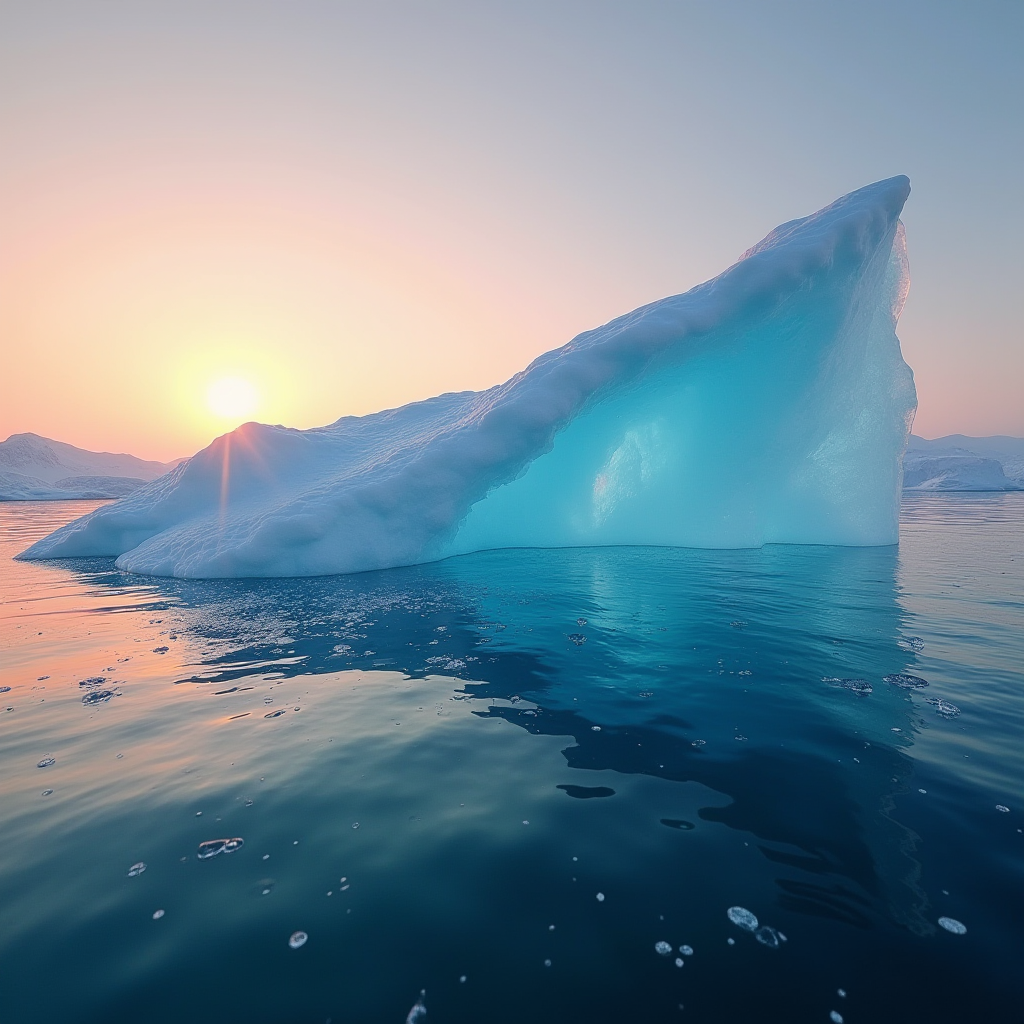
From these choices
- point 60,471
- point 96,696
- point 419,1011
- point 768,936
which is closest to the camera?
point 419,1011

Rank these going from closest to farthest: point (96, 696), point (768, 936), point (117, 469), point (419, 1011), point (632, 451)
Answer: point (419, 1011)
point (768, 936)
point (96, 696)
point (632, 451)
point (117, 469)

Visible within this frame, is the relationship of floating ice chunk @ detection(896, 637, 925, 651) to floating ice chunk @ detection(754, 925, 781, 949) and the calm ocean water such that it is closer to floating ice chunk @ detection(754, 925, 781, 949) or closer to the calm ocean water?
the calm ocean water

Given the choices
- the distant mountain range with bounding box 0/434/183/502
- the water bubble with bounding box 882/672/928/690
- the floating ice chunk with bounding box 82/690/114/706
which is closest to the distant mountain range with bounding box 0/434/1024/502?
the distant mountain range with bounding box 0/434/183/502

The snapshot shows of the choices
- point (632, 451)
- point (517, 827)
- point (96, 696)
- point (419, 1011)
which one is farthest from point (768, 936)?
point (632, 451)

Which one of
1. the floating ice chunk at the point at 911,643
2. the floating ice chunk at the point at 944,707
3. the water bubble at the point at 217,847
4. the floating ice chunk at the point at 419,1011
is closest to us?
the floating ice chunk at the point at 419,1011


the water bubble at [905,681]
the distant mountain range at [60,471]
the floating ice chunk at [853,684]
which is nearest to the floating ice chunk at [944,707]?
the water bubble at [905,681]

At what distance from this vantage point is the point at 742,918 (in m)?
2.38

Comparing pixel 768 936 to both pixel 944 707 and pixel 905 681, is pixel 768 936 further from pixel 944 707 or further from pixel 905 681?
pixel 905 681

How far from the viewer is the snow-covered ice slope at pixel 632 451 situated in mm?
11734

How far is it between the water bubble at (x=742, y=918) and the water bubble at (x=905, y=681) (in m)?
3.79

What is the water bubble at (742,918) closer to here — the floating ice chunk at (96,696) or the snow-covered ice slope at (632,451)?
the floating ice chunk at (96,696)

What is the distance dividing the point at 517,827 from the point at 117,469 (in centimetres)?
22079

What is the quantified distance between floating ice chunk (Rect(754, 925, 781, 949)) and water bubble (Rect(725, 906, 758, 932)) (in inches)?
0.9

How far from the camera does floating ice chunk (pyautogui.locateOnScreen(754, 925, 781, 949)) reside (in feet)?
7.37
